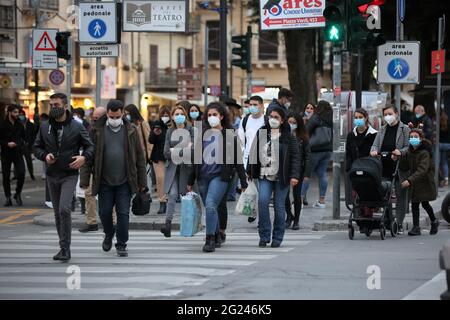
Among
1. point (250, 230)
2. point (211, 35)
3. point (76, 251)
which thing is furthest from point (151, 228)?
point (211, 35)

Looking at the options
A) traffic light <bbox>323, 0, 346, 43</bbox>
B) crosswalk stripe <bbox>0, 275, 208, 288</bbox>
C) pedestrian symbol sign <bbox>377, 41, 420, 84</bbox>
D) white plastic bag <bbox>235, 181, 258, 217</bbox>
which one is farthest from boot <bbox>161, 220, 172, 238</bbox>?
pedestrian symbol sign <bbox>377, 41, 420, 84</bbox>

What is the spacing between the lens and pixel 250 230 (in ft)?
54.9

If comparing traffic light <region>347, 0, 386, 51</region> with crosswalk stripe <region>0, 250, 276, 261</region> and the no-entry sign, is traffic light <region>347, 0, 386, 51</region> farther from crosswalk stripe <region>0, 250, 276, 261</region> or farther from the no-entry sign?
crosswalk stripe <region>0, 250, 276, 261</region>

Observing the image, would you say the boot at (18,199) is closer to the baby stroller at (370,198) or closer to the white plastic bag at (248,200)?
the white plastic bag at (248,200)

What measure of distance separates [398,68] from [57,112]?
7.88m

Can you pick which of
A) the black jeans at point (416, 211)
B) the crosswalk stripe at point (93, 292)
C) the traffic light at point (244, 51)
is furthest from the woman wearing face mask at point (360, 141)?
the traffic light at point (244, 51)

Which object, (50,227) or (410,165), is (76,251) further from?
(410,165)

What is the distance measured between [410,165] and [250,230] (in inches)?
102

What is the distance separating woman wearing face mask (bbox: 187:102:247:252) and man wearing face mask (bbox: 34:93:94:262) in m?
1.52

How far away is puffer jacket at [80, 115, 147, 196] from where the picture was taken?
12961 millimetres

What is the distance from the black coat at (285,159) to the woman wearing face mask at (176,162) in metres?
1.55

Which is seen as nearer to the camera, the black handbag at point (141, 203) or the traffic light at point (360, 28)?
the black handbag at point (141, 203)

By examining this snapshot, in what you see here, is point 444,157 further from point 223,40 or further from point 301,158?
point 301,158

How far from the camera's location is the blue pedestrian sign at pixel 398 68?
739 inches
